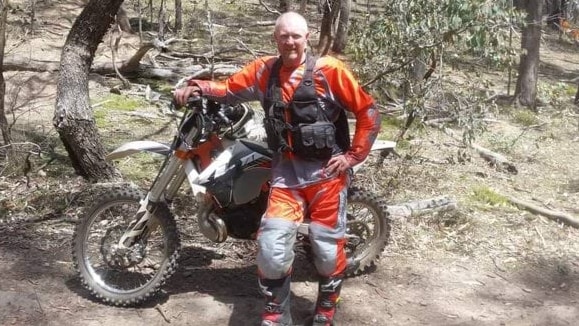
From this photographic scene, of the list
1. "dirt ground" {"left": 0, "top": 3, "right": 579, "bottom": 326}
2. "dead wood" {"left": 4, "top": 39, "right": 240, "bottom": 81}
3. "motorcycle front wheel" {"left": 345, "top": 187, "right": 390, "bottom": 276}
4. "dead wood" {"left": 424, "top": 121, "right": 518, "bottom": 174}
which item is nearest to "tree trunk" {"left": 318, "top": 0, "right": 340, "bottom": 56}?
"dead wood" {"left": 4, "top": 39, "right": 240, "bottom": 81}

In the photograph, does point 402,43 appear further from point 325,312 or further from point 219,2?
point 219,2

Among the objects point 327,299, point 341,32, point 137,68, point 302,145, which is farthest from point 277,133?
point 341,32

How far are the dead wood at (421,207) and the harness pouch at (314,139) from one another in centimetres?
214

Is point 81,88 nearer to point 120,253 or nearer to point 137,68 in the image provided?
point 120,253

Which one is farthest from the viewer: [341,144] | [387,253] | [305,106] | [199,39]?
[199,39]

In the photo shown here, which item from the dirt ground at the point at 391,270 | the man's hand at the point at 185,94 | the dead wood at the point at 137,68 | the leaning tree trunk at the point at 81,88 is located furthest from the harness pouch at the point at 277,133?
the dead wood at the point at 137,68

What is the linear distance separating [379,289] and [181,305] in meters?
1.37

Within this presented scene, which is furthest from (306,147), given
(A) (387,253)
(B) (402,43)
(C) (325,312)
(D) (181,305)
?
(B) (402,43)

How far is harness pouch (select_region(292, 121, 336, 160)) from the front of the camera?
3.59m

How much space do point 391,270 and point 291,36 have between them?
2.12m

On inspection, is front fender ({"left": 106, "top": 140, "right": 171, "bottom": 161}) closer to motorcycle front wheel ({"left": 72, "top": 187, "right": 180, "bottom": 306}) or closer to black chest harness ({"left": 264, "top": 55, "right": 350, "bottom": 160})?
motorcycle front wheel ({"left": 72, "top": 187, "right": 180, "bottom": 306})

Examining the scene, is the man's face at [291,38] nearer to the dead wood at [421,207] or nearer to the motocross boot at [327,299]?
the motocross boot at [327,299]

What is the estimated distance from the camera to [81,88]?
17.9 ft

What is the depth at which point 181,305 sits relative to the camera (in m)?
4.14
